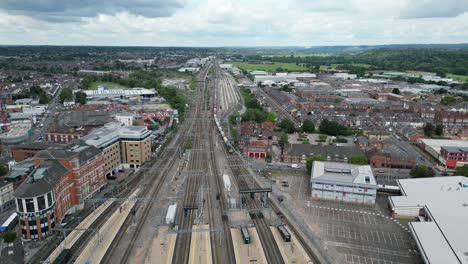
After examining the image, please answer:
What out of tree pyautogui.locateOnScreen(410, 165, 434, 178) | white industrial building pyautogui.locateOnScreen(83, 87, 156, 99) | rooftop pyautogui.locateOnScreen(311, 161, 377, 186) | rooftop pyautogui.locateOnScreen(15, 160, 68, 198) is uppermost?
rooftop pyautogui.locateOnScreen(15, 160, 68, 198)

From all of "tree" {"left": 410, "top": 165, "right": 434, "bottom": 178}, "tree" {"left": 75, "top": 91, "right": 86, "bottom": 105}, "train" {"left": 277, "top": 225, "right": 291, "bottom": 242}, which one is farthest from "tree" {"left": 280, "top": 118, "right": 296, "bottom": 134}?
"tree" {"left": 75, "top": 91, "right": 86, "bottom": 105}

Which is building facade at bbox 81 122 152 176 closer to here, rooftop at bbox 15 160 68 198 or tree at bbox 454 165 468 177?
rooftop at bbox 15 160 68 198

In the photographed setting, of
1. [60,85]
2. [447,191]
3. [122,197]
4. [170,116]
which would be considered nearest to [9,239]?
[122,197]

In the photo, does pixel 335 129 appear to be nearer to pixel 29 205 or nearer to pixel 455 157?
pixel 455 157

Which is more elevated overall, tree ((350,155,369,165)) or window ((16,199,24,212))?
window ((16,199,24,212))

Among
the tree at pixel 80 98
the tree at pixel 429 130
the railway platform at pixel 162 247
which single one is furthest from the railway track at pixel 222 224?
the tree at pixel 80 98

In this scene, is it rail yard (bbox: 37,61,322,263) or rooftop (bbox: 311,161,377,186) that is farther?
rooftop (bbox: 311,161,377,186)
